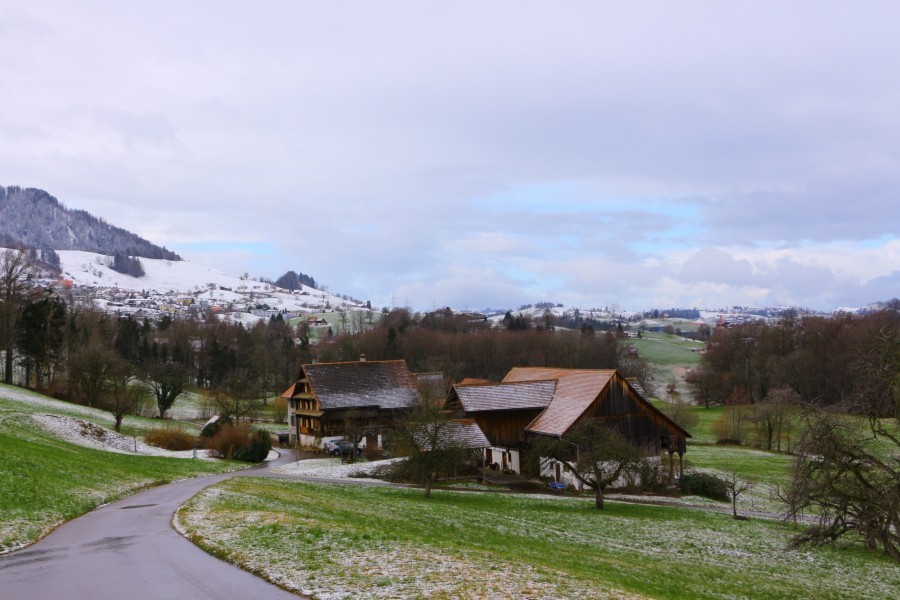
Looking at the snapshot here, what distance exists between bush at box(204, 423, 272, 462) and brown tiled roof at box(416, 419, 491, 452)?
16.6 metres

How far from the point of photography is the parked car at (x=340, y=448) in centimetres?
5888

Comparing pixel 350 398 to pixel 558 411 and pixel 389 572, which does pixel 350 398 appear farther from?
pixel 389 572

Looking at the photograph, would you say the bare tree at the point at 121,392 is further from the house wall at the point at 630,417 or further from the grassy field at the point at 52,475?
the house wall at the point at 630,417

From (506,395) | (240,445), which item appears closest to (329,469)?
(240,445)

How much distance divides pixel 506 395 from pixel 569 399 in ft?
17.7

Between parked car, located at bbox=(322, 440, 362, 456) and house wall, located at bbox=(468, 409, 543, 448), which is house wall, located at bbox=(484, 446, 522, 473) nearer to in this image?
house wall, located at bbox=(468, 409, 543, 448)

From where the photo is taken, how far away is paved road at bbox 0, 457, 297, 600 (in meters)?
14.1

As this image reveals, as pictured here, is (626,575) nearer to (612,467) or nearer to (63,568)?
(63,568)

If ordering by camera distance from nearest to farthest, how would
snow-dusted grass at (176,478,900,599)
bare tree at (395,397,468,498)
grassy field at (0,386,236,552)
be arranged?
snow-dusted grass at (176,478,900,599), grassy field at (0,386,236,552), bare tree at (395,397,468,498)

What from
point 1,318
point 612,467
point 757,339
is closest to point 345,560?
point 612,467

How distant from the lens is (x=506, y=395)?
56.4 metres

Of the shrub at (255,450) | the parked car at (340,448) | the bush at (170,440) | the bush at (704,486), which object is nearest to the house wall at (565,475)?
the bush at (704,486)

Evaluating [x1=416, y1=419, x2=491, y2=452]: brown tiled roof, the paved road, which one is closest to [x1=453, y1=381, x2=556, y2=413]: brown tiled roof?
[x1=416, y1=419, x2=491, y2=452]: brown tiled roof

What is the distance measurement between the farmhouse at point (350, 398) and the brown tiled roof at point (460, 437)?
14182 millimetres
